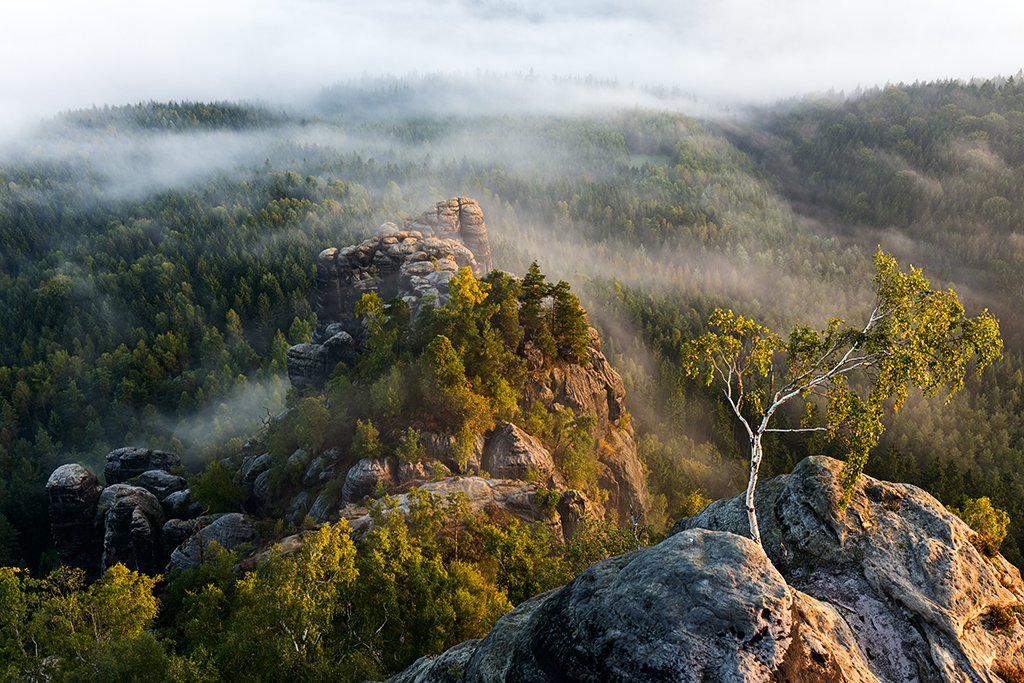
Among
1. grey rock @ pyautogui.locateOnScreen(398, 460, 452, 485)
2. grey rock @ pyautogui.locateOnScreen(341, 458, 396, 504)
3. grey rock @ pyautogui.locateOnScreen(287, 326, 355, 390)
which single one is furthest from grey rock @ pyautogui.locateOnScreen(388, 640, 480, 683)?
grey rock @ pyautogui.locateOnScreen(287, 326, 355, 390)

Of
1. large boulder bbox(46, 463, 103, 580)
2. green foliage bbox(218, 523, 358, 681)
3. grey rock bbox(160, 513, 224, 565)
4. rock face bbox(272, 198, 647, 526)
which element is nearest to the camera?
green foliage bbox(218, 523, 358, 681)

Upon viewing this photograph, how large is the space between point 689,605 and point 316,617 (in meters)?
20.9

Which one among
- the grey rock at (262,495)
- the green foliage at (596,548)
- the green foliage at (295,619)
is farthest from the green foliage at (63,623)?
the grey rock at (262,495)

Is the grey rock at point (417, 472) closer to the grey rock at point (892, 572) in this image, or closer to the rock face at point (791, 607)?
the rock face at point (791, 607)

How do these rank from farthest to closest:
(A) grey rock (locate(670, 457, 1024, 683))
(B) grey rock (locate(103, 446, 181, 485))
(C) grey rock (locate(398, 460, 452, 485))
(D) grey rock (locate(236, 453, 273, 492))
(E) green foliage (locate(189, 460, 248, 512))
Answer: (B) grey rock (locate(103, 446, 181, 485))
(D) grey rock (locate(236, 453, 273, 492))
(E) green foliage (locate(189, 460, 248, 512))
(C) grey rock (locate(398, 460, 452, 485))
(A) grey rock (locate(670, 457, 1024, 683))

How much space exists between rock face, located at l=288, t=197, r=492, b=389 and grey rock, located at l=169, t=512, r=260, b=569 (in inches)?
950

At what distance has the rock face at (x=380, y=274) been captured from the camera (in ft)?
240

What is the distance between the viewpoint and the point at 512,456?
51.5m

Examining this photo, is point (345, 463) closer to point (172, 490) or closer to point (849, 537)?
point (172, 490)

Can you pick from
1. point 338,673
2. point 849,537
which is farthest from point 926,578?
point 338,673

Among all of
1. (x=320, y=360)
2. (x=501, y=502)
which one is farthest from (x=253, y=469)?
(x=501, y=502)

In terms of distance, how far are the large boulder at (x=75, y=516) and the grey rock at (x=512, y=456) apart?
5258 cm

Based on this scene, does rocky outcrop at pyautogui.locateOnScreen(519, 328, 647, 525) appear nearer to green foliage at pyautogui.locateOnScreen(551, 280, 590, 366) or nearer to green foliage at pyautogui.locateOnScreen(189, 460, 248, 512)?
green foliage at pyautogui.locateOnScreen(551, 280, 590, 366)

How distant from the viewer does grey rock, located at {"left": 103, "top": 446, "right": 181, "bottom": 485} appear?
74125mm
